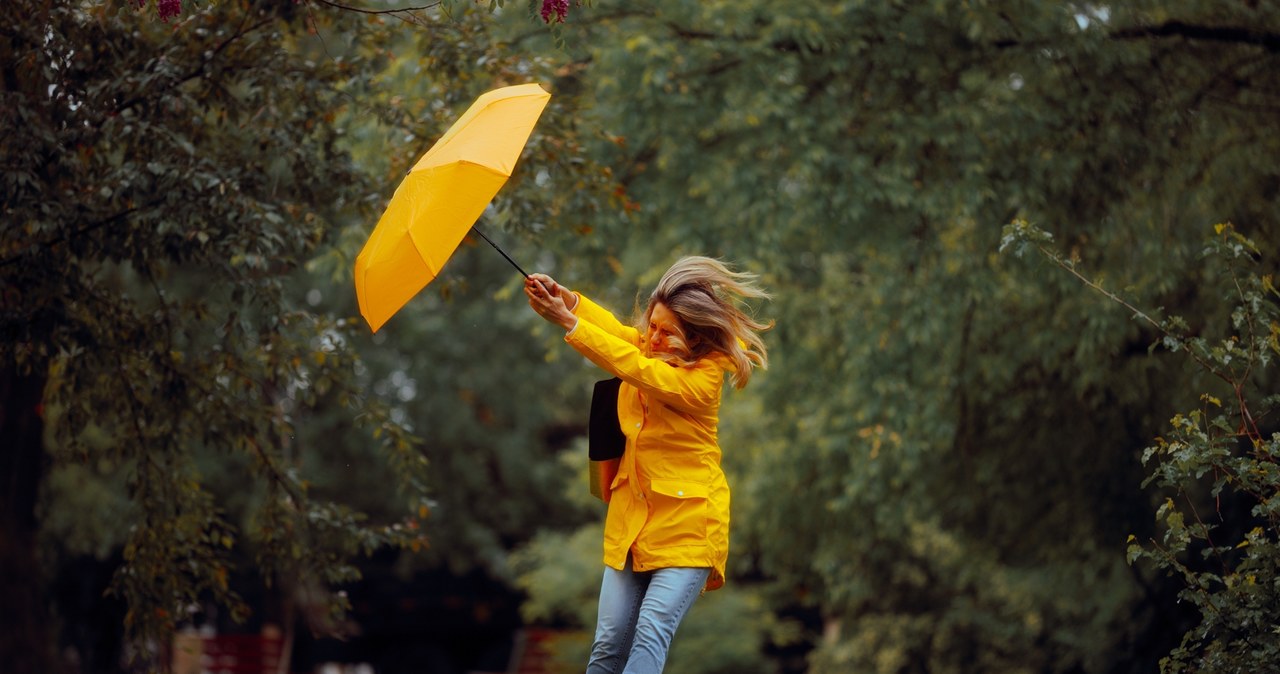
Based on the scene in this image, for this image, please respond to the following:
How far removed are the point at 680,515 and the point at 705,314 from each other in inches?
27.4

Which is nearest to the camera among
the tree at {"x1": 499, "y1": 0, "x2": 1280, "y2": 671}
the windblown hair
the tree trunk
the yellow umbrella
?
the windblown hair

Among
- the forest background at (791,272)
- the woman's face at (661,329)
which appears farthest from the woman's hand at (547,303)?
the forest background at (791,272)

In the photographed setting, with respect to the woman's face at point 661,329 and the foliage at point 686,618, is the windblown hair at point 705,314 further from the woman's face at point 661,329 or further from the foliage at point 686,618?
the foliage at point 686,618

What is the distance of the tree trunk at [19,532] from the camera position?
9.48m

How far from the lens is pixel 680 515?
174 inches

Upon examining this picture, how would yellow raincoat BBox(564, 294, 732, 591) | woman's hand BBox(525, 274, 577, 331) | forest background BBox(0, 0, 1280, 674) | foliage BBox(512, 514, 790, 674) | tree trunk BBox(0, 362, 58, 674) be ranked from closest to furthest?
woman's hand BBox(525, 274, 577, 331), yellow raincoat BBox(564, 294, 732, 591), forest background BBox(0, 0, 1280, 674), tree trunk BBox(0, 362, 58, 674), foliage BBox(512, 514, 790, 674)

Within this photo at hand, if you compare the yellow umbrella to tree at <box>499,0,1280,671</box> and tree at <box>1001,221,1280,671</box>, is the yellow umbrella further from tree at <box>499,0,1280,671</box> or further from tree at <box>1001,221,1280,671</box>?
tree at <box>499,0,1280,671</box>

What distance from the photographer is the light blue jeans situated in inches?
169

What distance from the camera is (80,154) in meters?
6.33

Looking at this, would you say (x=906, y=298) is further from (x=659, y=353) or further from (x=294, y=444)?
(x=294, y=444)

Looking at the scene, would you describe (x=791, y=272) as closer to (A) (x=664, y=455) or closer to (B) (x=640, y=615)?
(A) (x=664, y=455)

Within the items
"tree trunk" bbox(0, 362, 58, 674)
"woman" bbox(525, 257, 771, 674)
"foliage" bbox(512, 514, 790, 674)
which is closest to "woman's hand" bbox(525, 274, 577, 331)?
"woman" bbox(525, 257, 771, 674)

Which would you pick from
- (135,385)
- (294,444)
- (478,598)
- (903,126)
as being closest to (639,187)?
(903,126)

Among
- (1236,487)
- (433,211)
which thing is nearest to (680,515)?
(433,211)
